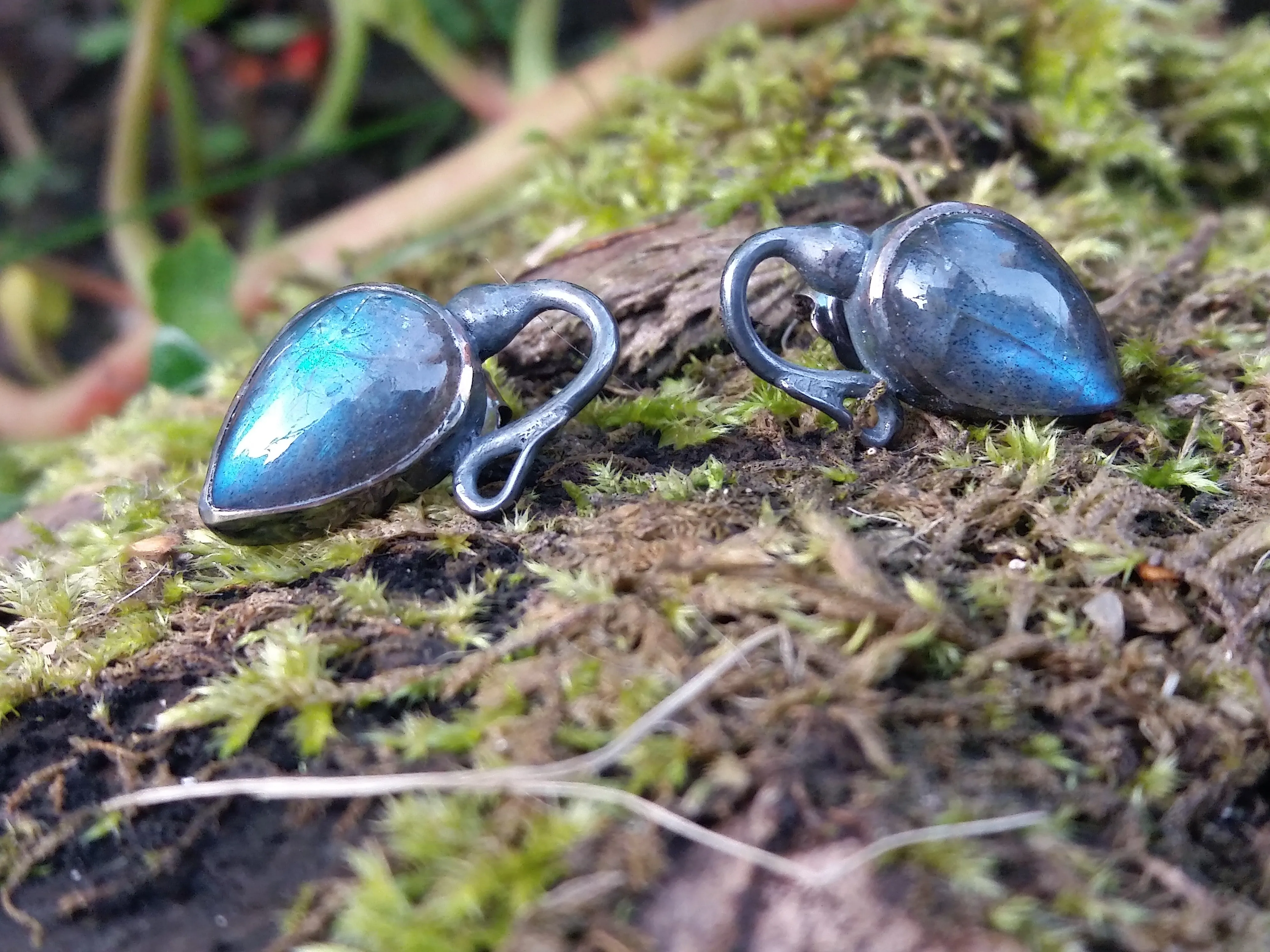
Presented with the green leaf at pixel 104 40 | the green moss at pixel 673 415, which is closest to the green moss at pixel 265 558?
the green moss at pixel 673 415

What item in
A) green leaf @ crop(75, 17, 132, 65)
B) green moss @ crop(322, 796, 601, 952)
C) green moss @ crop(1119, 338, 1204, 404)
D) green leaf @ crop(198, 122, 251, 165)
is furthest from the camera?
green leaf @ crop(198, 122, 251, 165)

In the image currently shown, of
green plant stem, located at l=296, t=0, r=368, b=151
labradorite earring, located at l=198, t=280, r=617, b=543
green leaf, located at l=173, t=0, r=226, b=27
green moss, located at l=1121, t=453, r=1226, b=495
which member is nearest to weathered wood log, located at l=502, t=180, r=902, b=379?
labradorite earring, located at l=198, t=280, r=617, b=543

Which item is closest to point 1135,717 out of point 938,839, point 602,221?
point 938,839

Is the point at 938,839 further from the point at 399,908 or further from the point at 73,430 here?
the point at 73,430

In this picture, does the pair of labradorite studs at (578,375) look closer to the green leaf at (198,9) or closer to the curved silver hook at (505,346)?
the curved silver hook at (505,346)

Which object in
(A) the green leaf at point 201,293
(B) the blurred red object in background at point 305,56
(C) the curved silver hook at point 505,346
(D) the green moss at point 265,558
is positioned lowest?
(D) the green moss at point 265,558

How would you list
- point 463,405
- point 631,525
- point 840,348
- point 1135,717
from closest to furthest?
point 1135,717 → point 631,525 → point 463,405 → point 840,348

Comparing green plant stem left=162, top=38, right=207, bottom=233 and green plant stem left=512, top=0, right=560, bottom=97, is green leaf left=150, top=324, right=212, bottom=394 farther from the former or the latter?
green plant stem left=512, top=0, right=560, bottom=97
